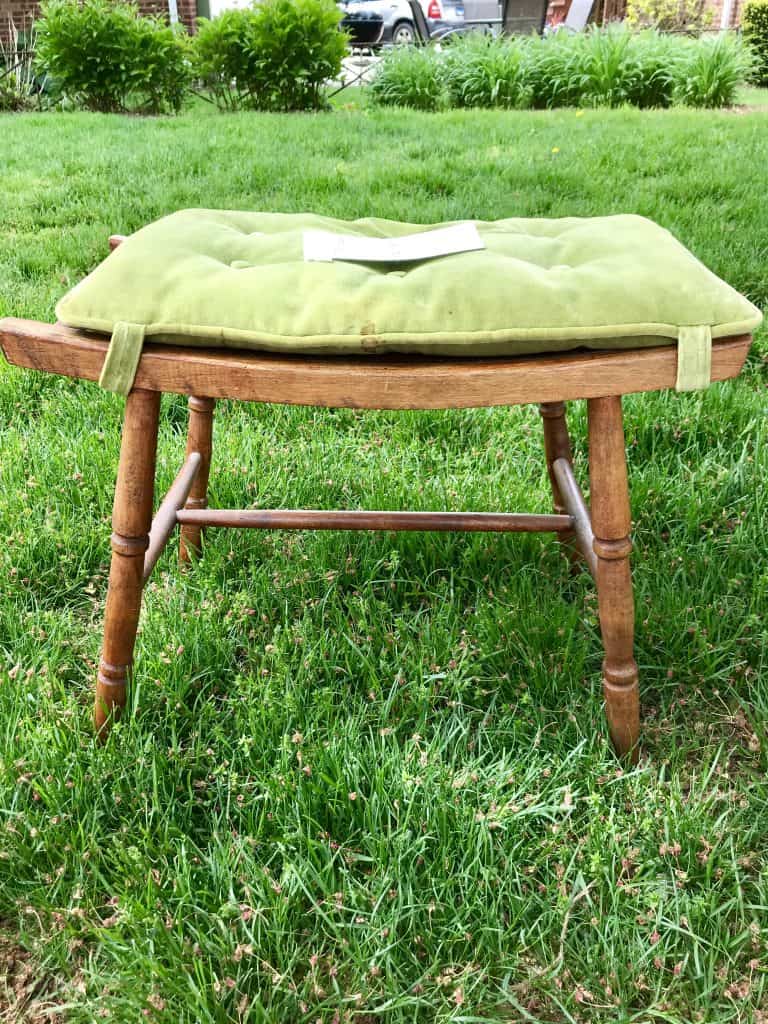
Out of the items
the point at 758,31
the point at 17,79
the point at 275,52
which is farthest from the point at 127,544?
the point at 758,31

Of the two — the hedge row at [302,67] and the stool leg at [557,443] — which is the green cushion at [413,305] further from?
the hedge row at [302,67]

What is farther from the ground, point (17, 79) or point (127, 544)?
point (17, 79)

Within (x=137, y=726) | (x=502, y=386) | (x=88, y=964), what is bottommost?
(x=88, y=964)

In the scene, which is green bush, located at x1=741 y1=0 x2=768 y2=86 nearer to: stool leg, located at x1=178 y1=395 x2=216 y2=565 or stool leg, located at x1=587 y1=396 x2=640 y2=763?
stool leg, located at x1=178 y1=395 x2=216 y2=565

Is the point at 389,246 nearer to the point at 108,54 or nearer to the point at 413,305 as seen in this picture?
the point at 413,305

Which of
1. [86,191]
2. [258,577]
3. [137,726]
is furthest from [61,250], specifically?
[137,726]

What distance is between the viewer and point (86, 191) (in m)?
3.84

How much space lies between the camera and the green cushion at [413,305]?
1035mm

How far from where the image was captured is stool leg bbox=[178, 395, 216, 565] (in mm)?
1611

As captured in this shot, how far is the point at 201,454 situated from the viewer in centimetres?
165

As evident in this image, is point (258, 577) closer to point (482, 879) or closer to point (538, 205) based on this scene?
point (482, 879)

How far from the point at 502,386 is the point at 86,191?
133 inches

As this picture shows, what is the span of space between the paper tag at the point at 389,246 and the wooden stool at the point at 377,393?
239mm

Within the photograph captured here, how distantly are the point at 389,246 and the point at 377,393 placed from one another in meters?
0.40
